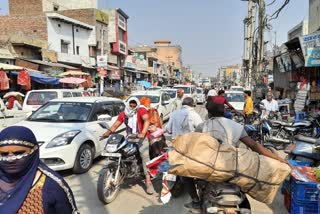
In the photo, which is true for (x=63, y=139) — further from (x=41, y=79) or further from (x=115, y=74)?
(x=115, y=74)

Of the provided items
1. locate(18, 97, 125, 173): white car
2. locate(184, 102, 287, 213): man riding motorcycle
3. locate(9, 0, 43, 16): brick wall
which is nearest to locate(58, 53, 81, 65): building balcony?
locate(9, 0, 43, 16): brick wall

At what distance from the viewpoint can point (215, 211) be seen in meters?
3.23

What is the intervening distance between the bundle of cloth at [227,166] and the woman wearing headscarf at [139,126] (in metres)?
2.61

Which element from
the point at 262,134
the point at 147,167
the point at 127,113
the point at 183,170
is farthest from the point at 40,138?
the point at 262,134

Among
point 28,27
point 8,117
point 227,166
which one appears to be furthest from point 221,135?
point 28,27

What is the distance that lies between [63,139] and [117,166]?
1.78 m

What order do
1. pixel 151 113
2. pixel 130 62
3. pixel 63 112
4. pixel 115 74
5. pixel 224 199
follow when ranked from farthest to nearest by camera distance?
pixel 130 62 → pixel 115 74 → pixel 63 112 → pixel 151 113 → pixel 224 199

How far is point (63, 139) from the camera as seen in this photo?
21.4ft

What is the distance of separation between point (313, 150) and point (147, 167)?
280 centimetres

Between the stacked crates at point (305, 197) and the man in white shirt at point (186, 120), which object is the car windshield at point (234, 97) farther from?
A: the stacked crates at point (305, 197)

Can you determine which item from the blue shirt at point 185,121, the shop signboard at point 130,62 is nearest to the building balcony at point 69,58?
the shop signboard at point 130,62

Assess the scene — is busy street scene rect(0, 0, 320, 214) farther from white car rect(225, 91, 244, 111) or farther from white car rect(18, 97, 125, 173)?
white car rect(225, 91, 244, 111)

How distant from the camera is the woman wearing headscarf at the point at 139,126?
569cm

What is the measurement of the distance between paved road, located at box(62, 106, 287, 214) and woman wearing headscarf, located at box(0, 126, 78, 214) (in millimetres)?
3191
